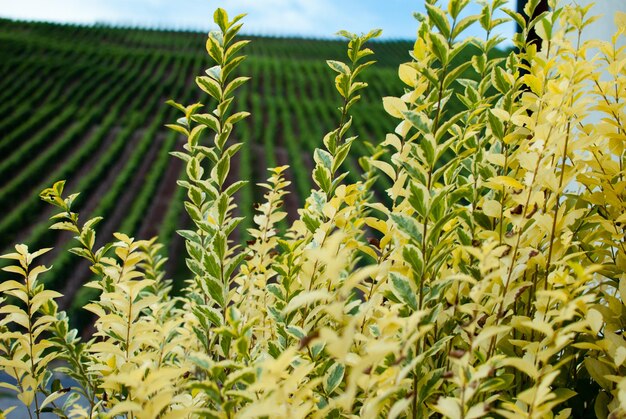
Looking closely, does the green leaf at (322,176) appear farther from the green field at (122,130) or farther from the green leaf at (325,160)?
the green field at (122,130)

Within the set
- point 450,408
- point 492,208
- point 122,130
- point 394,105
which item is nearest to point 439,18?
point 394,105

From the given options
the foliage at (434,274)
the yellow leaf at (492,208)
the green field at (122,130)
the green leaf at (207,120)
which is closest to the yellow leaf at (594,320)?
the foliage at (434,274)

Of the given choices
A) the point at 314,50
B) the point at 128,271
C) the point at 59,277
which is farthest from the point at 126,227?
A: the point at 314,50

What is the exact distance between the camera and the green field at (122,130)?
12.4 m

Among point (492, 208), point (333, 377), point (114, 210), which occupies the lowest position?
point (114, 210)

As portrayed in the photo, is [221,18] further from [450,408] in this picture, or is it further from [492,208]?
[450,408]

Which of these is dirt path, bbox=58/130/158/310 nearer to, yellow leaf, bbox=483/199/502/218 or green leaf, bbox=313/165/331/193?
green leaf, bbox=313/165/331/193

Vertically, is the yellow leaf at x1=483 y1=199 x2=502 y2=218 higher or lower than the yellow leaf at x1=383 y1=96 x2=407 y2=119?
lower

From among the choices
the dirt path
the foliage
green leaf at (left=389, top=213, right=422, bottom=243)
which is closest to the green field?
the dirt path

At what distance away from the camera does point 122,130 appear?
17969 mm

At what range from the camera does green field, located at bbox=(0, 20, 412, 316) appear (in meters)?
12.4

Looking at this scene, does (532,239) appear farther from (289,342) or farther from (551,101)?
(289,342)

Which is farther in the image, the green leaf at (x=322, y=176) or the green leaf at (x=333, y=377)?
the green leaf at (x=322, y=176)

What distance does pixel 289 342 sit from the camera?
87cm
